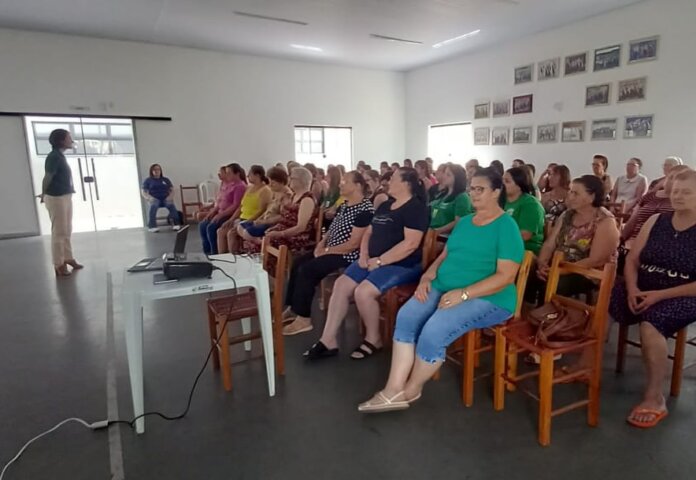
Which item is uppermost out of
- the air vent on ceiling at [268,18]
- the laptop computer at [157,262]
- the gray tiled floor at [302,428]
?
the air vent on ceiling at [268,18]

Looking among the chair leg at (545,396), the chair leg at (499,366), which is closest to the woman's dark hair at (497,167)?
the chair leg at (499,366)

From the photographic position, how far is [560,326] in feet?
6.05

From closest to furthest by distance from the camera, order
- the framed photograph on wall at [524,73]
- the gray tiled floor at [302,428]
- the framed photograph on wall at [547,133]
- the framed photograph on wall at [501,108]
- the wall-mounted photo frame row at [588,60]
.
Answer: the gray tiled floor at [302,428] → the wall-mounted photo frame row at [588,60] → the framed photograph on wall at [547,133] → the framed photograph on wall at [524,73] → the framed photograph on wall at [501,108]

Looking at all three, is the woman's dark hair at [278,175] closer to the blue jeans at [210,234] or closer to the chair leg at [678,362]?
the blue jeans at [210,234]

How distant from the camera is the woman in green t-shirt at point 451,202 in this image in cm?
351

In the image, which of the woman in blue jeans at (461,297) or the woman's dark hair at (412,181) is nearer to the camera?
the woman in blue jeans at (461,297)

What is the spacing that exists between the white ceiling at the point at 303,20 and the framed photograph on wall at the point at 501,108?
1.03 meters

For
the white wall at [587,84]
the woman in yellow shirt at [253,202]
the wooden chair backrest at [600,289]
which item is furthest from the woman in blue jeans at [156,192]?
the wooden chair backrest at [600,289]

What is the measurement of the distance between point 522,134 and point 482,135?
3.06ft

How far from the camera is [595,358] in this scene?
185 cm

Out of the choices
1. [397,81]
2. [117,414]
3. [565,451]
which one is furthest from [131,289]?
[397,81]

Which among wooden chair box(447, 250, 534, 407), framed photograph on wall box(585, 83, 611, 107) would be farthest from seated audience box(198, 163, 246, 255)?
framed photograph on wall box(585, 83, 611, 107)

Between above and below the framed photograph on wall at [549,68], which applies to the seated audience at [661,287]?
below

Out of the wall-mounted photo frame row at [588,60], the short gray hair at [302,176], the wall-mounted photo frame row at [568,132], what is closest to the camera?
the short gray hair at [302,176]
